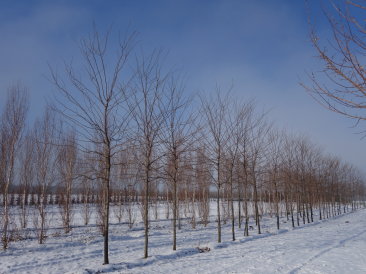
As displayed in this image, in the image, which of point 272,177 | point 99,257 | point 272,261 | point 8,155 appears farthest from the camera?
point 272,177

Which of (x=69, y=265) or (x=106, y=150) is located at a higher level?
(x=106, y=150)

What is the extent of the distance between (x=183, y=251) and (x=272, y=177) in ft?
31.2

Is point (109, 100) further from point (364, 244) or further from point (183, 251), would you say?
point (364, 244)

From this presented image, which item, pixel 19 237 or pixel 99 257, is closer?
pixel 99 257

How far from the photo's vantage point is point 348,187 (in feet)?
131

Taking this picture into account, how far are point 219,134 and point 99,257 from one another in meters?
6.45

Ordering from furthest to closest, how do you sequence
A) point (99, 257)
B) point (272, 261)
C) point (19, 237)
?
point (19, 237) → point (99, 257) → point (272, 261)

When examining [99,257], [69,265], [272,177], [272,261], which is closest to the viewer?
[272,261]

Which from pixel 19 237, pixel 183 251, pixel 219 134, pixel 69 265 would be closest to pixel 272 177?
pixel 219 134

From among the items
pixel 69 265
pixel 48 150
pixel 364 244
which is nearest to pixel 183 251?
pixel 69 265

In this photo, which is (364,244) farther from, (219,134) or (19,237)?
(19,237)

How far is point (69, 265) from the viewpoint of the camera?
779 cm

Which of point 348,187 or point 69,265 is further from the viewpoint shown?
point 348,187

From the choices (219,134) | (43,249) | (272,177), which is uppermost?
(219,134)
